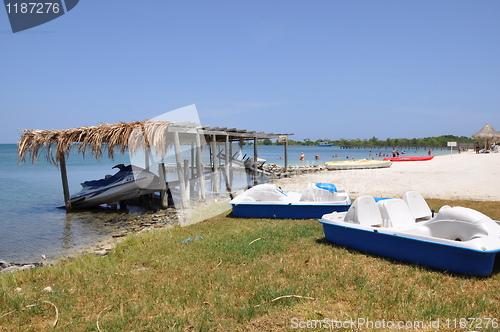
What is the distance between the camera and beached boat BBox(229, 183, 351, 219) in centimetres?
880

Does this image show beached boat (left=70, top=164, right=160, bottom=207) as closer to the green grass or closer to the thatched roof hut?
the thatched roof hut

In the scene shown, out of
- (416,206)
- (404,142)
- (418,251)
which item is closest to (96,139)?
(416,206)

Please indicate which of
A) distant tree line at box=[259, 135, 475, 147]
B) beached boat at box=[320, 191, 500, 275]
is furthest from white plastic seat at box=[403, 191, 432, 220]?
distant tree line at box=[259, 135, 475, 147]

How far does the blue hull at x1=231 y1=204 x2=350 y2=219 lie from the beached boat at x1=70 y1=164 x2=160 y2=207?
18.3 ft

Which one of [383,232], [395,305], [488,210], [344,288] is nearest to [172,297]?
[344,288]

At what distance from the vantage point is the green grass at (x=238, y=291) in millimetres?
3592

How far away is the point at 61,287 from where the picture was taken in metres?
4.79

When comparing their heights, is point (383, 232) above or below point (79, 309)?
above

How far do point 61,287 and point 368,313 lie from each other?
4.14 m

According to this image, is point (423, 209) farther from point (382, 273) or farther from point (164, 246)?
point (164, 246)

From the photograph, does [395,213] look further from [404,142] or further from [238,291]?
[404,142]

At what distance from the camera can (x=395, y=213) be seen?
618 cm

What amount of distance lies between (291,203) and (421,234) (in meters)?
3.88

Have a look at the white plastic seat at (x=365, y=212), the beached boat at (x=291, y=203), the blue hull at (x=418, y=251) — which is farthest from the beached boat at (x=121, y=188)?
the white plastic seat at (x=365, y=212)
